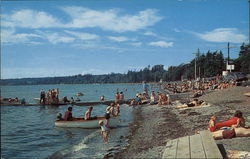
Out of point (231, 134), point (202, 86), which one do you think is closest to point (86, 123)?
point (231, 134)

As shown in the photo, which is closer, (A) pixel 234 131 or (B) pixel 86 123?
(A) pixel 234 131

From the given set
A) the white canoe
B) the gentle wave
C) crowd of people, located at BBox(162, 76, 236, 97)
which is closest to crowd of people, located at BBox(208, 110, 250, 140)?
the gentle wave

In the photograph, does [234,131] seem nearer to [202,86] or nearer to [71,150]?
[71,150]

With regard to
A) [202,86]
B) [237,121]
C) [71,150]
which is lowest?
[71,150]

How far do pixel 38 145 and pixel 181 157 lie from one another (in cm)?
941

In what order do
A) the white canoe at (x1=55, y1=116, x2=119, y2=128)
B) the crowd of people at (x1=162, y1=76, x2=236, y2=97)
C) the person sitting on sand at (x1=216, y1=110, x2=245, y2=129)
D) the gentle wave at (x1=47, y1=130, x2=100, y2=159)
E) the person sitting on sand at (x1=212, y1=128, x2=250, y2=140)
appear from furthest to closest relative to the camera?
the crowd of people at (x1=162, y1=76, x2=236, y2=97) → the white canoe at (x1=55, y1=116, x2=119, y2=128) → the gentle wave at (x1=47, y1=130, x2=100, y2=159) → the person sitting on sand at (x1=216, y1=110, x2=245, y2=129) → the person sitting on sand at (x1=212, y1=128, x2=250, y2=140)

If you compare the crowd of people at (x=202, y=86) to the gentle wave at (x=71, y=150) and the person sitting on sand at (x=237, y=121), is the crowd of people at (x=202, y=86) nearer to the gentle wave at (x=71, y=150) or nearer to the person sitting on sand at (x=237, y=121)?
the gentle wave at (x=71, y=150)

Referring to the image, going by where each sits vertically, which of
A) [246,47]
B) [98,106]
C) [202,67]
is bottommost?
[98,106]

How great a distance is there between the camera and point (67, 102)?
3419 centimetres

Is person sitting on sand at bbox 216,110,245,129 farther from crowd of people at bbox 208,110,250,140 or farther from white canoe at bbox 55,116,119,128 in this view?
white canoe at bbox 55,116,119,128

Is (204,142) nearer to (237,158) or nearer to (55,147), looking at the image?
(237,158)

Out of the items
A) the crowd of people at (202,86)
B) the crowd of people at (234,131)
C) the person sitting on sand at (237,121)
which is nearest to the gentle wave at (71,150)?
the crowd of people at (234,131)

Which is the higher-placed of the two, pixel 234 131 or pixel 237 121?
pixel 237 121

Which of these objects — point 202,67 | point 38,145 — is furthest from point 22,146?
point 202,67
